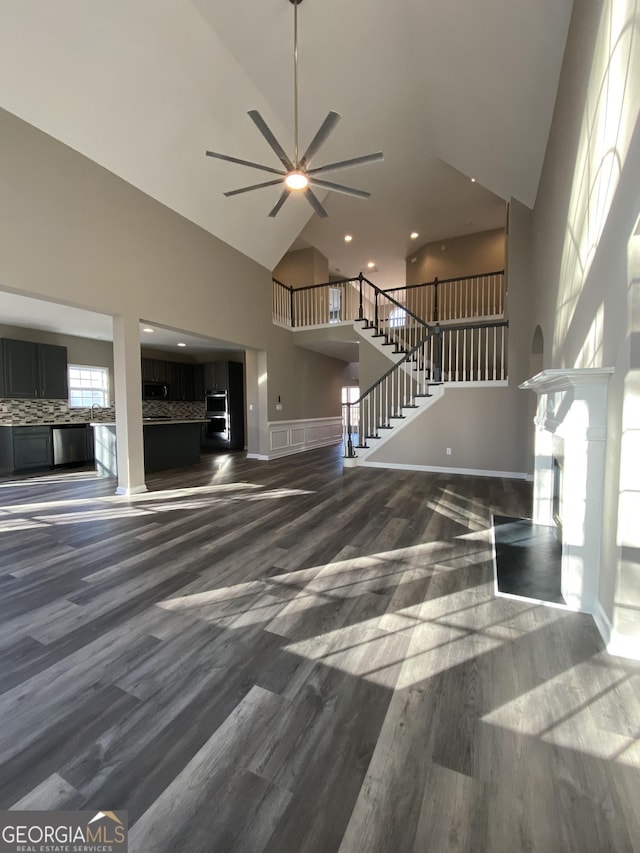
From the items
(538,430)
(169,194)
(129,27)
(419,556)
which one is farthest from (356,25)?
(419,556)

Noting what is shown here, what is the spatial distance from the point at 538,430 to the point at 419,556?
1.75 m

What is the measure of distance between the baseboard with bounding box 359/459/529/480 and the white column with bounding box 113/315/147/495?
3.89 m

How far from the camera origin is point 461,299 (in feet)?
28.5

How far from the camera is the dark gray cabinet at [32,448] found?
644 cm

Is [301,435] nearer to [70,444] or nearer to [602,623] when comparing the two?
[70,444]

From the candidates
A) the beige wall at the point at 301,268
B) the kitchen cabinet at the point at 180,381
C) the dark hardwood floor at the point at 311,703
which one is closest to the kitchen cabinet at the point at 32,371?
the kitchen cabinet at the point at 180,381

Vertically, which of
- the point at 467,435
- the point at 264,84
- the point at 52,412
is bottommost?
the point at 467,435

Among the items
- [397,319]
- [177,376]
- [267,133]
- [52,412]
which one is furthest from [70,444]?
[397,319]

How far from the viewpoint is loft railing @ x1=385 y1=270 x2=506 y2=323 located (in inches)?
327

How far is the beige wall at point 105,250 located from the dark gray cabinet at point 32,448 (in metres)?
3.71

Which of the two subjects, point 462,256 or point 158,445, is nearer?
point 158,445

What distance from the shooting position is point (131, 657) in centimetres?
172

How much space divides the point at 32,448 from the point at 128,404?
3.33 metres

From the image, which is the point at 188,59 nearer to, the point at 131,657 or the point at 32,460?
the point at 131,657
